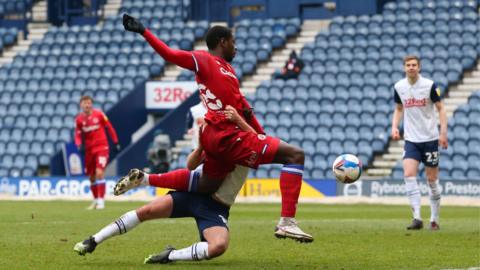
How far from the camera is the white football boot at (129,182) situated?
9805mm

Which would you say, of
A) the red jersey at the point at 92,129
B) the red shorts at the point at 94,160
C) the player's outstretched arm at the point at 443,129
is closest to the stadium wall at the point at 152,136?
the red jersey at the point at 92,129

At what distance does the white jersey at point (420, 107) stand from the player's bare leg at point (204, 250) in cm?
613

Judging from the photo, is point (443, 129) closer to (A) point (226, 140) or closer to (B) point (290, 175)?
(B) point (290, 175)

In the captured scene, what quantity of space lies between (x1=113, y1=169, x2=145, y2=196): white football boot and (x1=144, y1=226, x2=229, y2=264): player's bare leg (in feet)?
2.18

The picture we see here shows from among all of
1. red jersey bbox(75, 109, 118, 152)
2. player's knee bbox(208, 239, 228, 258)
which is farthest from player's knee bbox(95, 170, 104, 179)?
player's knee bbox(208, 239, 228, 258)

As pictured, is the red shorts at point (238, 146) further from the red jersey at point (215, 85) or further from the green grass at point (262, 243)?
the green grass at point (262, 243)

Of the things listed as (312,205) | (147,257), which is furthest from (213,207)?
(312,205)

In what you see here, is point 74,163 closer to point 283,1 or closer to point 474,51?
point 283,1

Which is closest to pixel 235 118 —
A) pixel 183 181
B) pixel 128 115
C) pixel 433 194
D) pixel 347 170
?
pixel 183 181

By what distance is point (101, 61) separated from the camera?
36688 mm

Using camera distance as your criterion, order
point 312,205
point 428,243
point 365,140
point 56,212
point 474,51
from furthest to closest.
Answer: point 474,51, point 365,140, point 312,205, point 56,212, point 428,243

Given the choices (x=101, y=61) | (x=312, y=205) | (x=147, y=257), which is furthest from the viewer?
(x=101, y=61)

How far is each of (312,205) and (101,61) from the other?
47.9 feet

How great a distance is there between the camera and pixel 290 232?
31.1 feet
